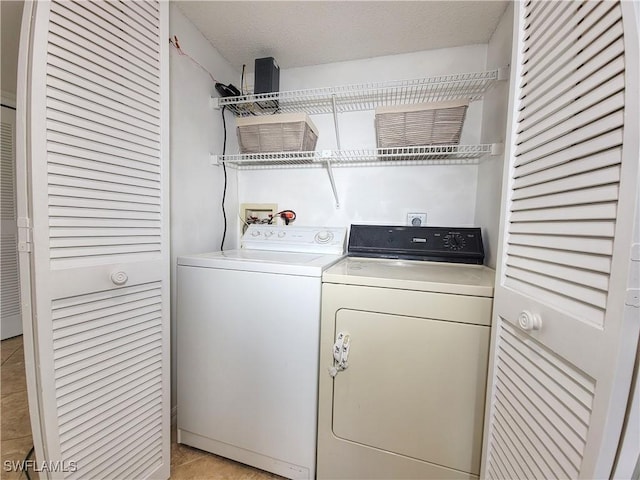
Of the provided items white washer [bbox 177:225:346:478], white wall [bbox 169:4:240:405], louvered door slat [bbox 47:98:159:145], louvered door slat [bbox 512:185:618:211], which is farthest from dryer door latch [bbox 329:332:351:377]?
louvered door slat [bbox 47:98:159:145]

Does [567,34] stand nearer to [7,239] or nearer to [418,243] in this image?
[418,243]

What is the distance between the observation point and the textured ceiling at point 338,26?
1.35m

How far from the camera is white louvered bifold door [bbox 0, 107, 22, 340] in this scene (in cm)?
251

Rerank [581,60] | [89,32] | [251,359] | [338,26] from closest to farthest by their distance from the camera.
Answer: [581,60]
[89,32]
[251,359]
[338,26]

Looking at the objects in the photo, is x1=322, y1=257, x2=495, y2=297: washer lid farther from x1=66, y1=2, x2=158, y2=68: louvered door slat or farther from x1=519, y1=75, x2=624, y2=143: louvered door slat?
x1=66, y1=2, x2=158, y2=68: louvered door slat

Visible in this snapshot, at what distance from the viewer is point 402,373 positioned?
103 centimetres

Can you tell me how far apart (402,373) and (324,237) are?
0.89 metres

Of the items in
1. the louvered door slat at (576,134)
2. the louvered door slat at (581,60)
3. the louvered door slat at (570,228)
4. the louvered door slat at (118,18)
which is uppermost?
the louvered door slat at (118,18)

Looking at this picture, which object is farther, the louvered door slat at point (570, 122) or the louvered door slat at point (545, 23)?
the louvered door slat at point (545, 23)

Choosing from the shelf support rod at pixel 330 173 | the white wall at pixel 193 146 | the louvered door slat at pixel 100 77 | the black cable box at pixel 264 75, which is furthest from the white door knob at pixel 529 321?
the black cable box at pixel 264 75

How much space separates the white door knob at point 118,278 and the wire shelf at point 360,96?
4.27 ft

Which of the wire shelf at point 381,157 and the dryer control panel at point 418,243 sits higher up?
the wire shelf at point 381,157

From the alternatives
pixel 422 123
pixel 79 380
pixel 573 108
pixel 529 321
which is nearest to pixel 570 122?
pixel 573 108

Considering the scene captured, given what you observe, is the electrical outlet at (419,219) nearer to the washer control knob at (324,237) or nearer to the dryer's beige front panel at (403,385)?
the washer control knob at (324,237)
